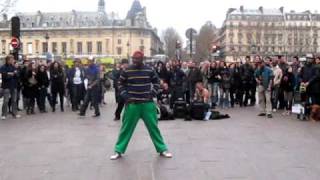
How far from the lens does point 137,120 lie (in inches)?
410

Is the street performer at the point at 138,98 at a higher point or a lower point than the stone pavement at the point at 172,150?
higher

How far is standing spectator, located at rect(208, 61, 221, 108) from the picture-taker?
829 inches

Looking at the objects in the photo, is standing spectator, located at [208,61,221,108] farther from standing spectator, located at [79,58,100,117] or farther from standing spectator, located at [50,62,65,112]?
standing spectator, located at [50,62,65,112]

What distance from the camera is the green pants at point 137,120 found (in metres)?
10.3

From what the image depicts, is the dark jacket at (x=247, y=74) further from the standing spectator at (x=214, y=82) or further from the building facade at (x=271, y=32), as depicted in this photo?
the building facade at (x=271, y=32)

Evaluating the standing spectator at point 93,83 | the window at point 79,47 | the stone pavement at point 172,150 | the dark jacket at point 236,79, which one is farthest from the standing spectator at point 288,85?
the window at point 79,47

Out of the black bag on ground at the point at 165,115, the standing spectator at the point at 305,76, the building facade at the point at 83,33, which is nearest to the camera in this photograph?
the black bag on ground at the point at 165,115

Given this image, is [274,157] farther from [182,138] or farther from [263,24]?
[263,24]

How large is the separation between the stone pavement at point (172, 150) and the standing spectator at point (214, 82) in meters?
4.81

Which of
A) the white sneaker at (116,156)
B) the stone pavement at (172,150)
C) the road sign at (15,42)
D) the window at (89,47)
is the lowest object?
the stone pavement at (172,150)

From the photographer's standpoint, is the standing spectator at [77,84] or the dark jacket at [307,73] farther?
the standing spectator at [77,84]

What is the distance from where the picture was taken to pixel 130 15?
16138 centimetres

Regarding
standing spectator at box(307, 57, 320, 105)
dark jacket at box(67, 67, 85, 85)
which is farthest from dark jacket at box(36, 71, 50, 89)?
standing spectator at box(307, 57, 320, 105)

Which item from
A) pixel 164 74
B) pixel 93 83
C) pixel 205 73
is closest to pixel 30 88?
pixel 93 83
